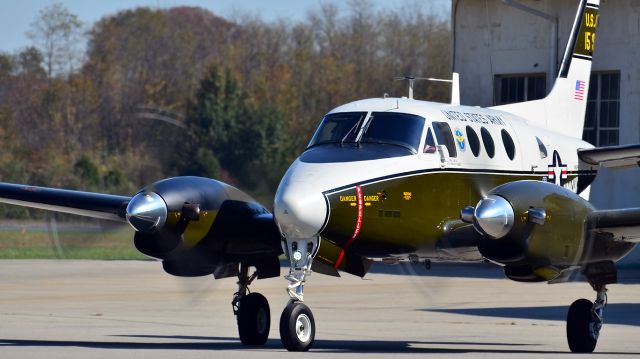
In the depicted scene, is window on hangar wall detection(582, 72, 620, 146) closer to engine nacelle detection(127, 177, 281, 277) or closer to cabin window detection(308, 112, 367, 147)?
engine nacelle detection(127, 177, 281, 277)

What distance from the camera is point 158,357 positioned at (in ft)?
44.2

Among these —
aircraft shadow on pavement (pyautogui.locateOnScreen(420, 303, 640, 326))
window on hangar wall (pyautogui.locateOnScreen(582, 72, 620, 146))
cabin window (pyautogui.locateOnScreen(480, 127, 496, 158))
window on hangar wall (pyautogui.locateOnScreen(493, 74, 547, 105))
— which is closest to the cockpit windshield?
cabin window (pyautogui.locateOnScreen(480, 127, 496, 158))

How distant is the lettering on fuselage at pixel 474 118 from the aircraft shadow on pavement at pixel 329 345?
3.17 metres

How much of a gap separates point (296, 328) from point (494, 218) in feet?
8.97

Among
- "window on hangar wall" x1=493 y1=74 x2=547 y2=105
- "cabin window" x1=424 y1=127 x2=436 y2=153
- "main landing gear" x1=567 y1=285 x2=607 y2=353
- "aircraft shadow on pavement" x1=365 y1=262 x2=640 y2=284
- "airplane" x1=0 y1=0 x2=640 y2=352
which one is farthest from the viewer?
"window on hangar wall" x1=493 y1=74 x2=547 y2=105

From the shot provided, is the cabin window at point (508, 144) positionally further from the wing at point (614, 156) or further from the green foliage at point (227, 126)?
the green foliage at point (227, 126)

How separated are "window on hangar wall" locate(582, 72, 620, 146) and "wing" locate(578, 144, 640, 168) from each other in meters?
18.9

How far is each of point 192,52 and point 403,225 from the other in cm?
6346

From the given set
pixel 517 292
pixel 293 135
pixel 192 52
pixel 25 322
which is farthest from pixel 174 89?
pixel 25 322

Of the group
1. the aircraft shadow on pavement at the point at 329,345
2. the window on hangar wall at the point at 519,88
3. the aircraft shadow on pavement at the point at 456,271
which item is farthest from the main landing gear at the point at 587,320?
the window on hangar wall at the point at 519,88

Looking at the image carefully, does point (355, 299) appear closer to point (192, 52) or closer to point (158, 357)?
point (158, 357)

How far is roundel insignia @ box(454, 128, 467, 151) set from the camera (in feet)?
51.5

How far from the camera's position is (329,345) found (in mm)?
16297

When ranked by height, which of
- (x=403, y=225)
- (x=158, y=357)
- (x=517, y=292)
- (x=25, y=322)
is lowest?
(x=517, y=292)
